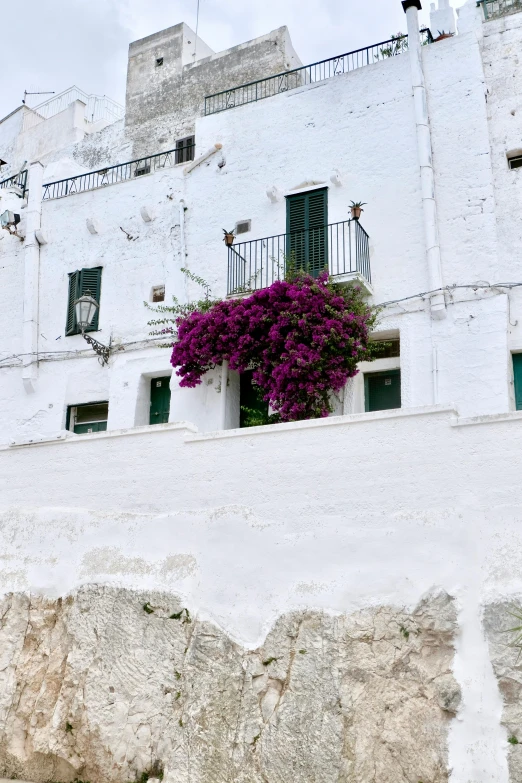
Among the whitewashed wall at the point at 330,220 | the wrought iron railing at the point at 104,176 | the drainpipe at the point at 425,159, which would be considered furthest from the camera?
the wrought iron railing at the point at 104,176

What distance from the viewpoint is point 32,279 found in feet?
56.3

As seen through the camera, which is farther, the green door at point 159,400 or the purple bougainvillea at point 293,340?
the green door at point 159,400

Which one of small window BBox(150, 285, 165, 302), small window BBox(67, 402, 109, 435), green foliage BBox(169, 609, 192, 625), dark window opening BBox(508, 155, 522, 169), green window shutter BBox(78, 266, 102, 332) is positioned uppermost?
dark window opening BBox(508, 155, 522, 169)

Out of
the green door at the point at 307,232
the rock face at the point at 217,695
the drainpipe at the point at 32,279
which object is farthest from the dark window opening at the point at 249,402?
the rock face at the point at 217,695

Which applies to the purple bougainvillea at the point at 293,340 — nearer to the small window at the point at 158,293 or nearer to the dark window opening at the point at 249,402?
the dark window opening at the point at 249,402

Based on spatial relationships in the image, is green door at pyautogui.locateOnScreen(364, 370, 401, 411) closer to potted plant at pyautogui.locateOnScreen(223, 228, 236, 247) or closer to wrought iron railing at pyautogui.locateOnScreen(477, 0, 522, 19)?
potted plant at pyautogui.locateOnScreen(223, 228, 236, 247)

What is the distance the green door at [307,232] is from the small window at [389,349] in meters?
1.55

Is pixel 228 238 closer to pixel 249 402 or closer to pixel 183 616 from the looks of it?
pixel 249 402

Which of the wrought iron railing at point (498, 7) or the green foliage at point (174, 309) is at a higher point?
the wrought iron railing at point (498, 7)

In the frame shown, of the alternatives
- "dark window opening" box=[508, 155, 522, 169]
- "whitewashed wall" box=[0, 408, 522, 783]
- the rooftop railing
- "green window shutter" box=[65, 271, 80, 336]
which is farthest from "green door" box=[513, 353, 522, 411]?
the rooftop railing

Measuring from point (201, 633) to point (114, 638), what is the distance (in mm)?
1171

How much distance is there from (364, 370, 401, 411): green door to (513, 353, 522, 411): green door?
1788 millimetres

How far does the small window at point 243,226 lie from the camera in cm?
1558

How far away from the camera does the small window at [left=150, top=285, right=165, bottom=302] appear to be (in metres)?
15.9
